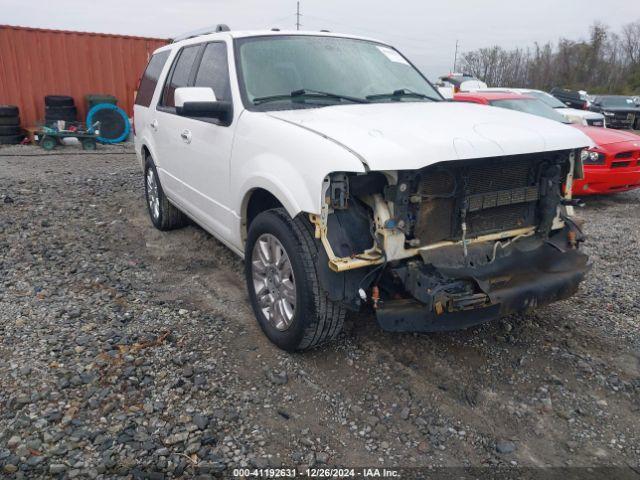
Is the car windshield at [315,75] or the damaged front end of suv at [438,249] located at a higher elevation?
the car windshield at [315,75]

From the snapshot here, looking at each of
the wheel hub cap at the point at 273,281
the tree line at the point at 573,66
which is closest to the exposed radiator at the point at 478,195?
the wheel hub cap at the point at 273,281

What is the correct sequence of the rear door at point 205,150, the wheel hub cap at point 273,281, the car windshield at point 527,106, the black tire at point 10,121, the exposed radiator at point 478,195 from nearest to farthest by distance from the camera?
the exposed radiator at point 478,195
the wheel hub cap at point 273,281
the rear door at point 205,150
the car windshield at point 527,106
the black tire at point 10,121

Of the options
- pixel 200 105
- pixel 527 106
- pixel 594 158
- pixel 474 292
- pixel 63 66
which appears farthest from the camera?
pixel 63 66

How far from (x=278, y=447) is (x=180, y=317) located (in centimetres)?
158

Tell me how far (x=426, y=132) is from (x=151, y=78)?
3933mm

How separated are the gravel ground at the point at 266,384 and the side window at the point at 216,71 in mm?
1576

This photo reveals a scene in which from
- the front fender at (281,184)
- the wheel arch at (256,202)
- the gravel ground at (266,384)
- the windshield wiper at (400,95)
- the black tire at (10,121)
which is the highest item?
the windshield wiper at (400,95)

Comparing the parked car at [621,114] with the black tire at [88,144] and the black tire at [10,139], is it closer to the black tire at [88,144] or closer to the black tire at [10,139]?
the black tire at [88,144]

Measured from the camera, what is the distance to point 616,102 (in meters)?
20.4

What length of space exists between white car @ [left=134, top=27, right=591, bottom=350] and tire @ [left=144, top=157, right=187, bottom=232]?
1737 mm

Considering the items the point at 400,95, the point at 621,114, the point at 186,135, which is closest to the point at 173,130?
the point at 186,135

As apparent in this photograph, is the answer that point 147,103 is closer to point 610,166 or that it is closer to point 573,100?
point 610,166

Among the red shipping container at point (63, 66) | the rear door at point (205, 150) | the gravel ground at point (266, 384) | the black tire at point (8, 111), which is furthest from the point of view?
the red shipping container at point (63, 66)

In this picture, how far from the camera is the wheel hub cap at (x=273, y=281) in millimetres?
3254
